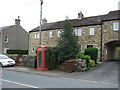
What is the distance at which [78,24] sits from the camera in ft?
102

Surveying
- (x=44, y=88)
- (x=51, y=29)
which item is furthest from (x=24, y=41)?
(x=44, y=88)

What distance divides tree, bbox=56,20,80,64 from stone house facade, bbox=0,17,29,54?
30.0m

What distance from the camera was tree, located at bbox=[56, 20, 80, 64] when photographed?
17.8 metres

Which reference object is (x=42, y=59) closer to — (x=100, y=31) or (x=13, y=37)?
(x=100, y=31)

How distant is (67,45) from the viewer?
17859 millimetres

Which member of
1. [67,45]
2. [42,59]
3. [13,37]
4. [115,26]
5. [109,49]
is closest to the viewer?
[67,45]

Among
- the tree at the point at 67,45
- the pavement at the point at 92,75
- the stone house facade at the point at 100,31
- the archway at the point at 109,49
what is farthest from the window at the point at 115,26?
the pavement at the point at 92,75

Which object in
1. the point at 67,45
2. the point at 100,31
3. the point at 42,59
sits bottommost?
the point at 42,59

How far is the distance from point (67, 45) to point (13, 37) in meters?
31.6

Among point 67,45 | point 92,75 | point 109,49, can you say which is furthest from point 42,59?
point 109,49

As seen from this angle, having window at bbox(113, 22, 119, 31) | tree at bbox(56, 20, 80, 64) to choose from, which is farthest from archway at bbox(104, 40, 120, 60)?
tree at bbox(56, 20, 80, 64)

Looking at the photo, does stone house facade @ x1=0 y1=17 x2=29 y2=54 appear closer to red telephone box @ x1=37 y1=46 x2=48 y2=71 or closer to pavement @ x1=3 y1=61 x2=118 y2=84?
red telephone box @ x1=37 y1=46 x2=48 y2=71

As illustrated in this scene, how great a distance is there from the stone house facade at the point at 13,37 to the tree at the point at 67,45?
30.0m

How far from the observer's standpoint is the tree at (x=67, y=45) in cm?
1781
